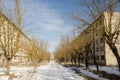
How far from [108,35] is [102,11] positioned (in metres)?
2.49

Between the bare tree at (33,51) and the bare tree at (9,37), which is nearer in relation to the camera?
the bare tree at (9,37)

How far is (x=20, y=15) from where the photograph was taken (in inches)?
962

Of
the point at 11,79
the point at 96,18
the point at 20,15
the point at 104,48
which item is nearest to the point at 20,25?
the point at 20,15

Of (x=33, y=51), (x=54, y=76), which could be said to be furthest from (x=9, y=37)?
(x=33, y=51)

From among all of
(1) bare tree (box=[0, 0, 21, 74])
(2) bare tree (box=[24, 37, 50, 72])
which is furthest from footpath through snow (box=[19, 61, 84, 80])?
(2) bare tree (box=[24, 37, 50, 72])

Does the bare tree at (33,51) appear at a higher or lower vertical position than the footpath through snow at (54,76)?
higher

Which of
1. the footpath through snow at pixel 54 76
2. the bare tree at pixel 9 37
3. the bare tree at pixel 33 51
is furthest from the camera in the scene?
the bare tree at pixel 33 51

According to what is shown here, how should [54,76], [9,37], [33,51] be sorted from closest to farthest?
Answer: [54,76] < [9,37] < [33,51]

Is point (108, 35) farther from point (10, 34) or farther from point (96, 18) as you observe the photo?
point (10, 34)

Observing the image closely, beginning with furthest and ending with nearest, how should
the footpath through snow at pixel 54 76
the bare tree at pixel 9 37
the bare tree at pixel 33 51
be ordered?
the bare tree at pixel 33 51 → the bare tree at pixel 9 37 → the footpath through snow at pixel 54 76

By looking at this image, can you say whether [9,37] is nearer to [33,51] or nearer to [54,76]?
[54,76]

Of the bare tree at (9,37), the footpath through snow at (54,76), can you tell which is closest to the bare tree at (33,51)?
the footpath through snow at (54,76)

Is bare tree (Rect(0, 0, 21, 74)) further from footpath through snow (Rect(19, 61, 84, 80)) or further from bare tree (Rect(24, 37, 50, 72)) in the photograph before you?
bare tree (Rect(24, 37, 50, 72))

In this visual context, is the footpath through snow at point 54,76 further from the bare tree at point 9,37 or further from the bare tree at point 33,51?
the bare tree at point 33,51
